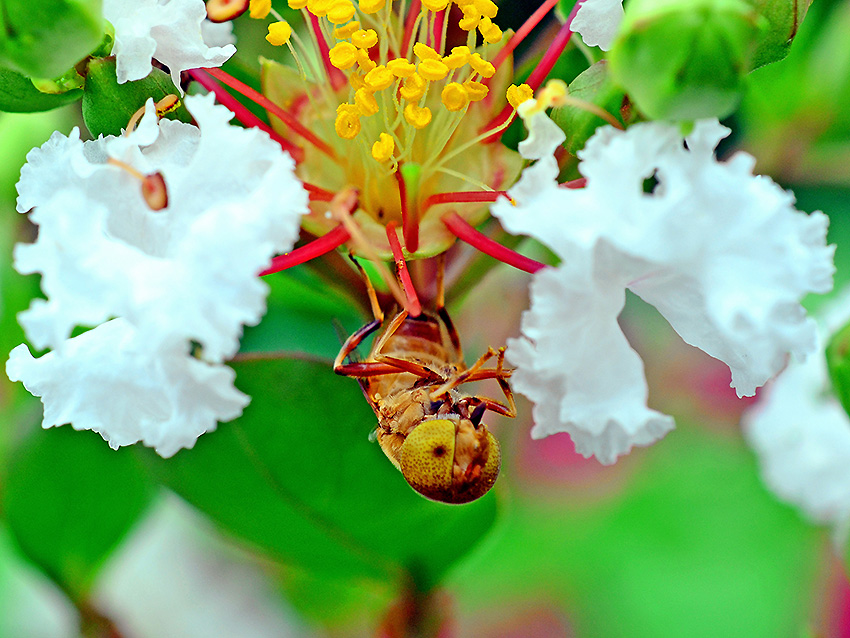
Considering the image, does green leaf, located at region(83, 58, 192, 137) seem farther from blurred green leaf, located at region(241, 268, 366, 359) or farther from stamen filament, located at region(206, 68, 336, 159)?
blurred green leaf, located at region(241, 268, 366, 359)

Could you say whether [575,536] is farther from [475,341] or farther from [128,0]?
[128,0]

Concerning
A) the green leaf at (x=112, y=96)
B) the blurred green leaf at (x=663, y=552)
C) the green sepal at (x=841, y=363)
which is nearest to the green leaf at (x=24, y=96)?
the green leaf at (x=112, y=96)

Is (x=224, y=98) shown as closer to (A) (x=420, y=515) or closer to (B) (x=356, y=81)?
(B) (x=356, y=81)

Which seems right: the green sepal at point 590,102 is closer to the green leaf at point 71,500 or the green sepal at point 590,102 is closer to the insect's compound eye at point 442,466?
the insect's compound eye at point 442,466

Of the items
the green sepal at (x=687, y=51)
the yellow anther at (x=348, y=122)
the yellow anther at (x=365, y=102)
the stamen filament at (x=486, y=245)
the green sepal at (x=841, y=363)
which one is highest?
the green sepal at (x=687, y=51)

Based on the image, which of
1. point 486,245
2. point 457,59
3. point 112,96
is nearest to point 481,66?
point 457,59

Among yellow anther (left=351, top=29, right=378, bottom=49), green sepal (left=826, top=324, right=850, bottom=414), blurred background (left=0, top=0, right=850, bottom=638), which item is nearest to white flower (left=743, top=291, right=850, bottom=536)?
blurred background (left=0, top=0, right=850, bottom=638)

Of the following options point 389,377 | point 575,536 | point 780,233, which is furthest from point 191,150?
point 575,536
